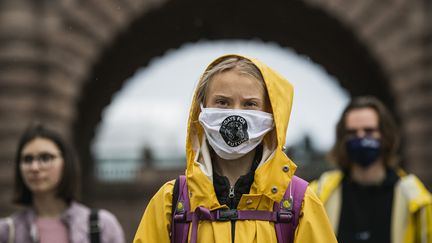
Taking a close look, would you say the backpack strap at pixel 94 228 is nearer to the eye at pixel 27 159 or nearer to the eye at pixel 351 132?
the eye at pixel 27 159

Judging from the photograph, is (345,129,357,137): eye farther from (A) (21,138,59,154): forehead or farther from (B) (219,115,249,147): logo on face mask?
(B) (219,115,249,147): logo on face mask

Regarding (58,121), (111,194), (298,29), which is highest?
(298,29)

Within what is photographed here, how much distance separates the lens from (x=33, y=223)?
14.4ft

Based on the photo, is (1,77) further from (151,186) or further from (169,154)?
(169,154)

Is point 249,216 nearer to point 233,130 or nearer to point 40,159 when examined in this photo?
point 233,130

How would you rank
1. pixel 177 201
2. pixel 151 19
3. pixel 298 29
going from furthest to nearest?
pixel 298 29 → pixel 151 19 → pixel 177 201

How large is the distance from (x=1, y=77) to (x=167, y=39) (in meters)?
4.12

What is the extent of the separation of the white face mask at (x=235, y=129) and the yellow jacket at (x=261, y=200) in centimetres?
6

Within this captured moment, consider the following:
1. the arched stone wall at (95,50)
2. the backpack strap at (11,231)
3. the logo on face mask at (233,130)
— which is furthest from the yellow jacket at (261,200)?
the arched stone wall at (95,50)

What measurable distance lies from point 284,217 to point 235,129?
31 cm

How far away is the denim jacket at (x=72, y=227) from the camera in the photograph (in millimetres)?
4344

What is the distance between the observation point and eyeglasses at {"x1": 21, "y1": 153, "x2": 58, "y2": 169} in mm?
4496

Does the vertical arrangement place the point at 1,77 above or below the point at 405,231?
above

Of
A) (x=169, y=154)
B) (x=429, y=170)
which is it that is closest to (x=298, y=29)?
(x=429, y=170)
